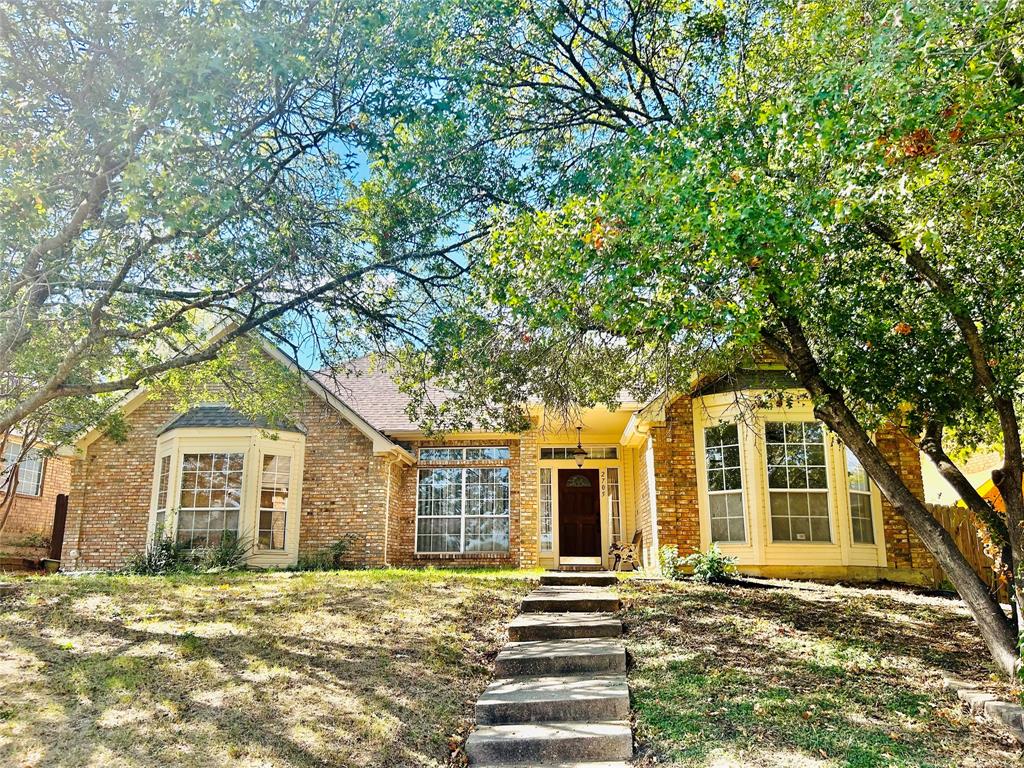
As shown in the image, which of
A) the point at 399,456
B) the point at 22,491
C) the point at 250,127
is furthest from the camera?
the point at 22,491

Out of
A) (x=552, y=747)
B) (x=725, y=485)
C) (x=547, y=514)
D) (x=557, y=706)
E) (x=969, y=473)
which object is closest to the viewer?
(x=552, y=747)

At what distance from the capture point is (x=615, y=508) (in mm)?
18031

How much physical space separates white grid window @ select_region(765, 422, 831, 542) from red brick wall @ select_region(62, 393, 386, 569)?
26.3 feet

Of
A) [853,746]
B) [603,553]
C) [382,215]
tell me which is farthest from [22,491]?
[853,746]

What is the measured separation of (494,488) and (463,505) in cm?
81

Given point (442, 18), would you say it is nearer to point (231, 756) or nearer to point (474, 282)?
point (474, 282)

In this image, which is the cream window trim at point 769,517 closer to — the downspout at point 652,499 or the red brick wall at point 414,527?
the downspout at point 652,499

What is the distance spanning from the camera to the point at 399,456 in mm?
16531

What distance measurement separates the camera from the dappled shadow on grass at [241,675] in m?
5.50

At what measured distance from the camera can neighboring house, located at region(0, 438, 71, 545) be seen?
20.5 m

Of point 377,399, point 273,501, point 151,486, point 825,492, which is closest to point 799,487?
point 825,492

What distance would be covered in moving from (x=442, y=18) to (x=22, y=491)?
815 inches

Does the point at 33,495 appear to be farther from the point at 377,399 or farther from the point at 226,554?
the point at 377,399

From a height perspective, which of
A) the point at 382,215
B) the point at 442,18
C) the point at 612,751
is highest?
the point at 442,18
